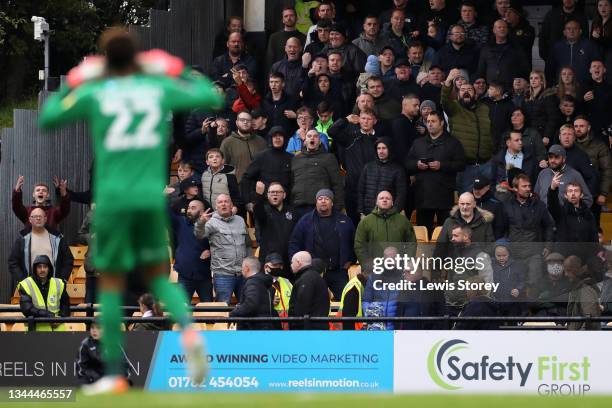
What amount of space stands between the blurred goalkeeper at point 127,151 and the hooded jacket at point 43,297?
842 centimetres

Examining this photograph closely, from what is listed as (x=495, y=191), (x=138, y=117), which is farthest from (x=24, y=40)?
(x=138, y=117)

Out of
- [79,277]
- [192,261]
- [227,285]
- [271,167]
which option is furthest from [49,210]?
[271,167]

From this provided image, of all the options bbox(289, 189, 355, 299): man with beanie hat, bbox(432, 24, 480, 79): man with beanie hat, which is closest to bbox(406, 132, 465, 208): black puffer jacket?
bbox(289, 189, 355, 299): man with beanie hat

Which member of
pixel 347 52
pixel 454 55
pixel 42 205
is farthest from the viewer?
pixel 347 52

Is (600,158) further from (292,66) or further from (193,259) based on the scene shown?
(193,259)

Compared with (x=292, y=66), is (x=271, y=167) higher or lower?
lower

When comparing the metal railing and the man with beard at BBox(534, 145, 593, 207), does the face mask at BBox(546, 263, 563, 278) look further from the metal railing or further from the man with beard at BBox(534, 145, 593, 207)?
the man with beard at BBox(534, 145, 593, 207)

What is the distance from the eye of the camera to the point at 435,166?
58.5ft

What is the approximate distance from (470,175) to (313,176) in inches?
72.5

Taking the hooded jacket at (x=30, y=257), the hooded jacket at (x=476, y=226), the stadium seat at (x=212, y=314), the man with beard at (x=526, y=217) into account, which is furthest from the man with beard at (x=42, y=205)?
the man with beard at (x=526, y=217)

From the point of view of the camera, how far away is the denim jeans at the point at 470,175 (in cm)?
1802

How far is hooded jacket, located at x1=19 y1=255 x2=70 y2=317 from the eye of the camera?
1677cm

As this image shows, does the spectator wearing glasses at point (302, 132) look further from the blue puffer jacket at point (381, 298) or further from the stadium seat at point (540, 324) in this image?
the stadium seat at point (540, 324)

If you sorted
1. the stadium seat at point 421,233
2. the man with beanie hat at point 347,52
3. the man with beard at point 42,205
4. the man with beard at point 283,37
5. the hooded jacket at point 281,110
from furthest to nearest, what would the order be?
the man with beard at point 283,37 < the man with beanie hat at point 347,52 < the hooded jacket at point 281,110 < the man with beard at point 42,205 < the stadium seat at point 421,233
